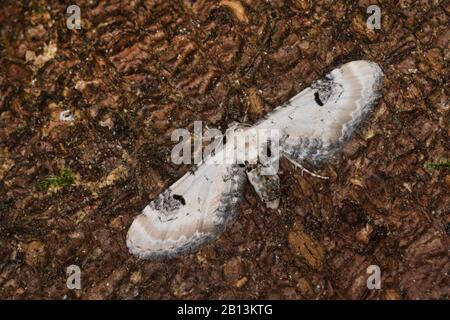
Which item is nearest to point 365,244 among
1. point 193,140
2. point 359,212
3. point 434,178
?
point 359,212

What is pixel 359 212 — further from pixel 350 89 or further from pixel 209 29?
pixel 209 29

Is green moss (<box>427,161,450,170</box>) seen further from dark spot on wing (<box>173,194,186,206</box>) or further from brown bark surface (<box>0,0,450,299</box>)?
dark spot on wing (<box>173,194,186,206</box>)

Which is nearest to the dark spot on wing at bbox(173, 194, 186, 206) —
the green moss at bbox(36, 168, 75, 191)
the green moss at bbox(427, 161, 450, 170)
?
the green moss at bbox(36, 168, 75, 191)

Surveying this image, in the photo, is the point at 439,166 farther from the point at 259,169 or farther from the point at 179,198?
the point at 179,198

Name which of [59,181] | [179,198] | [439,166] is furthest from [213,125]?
[439,166]

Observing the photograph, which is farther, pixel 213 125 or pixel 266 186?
pixel 213 125

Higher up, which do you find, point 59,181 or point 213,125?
point 213,125
